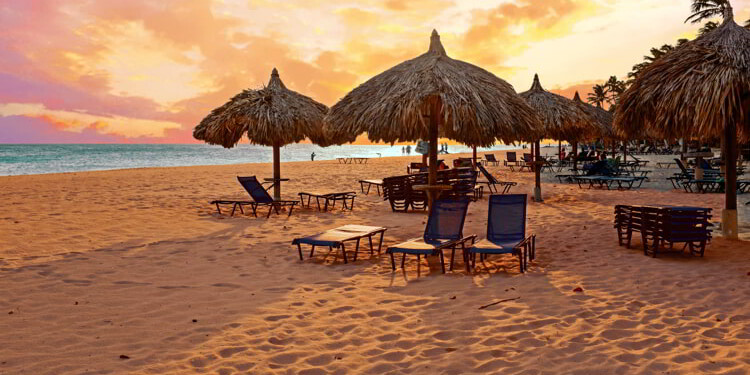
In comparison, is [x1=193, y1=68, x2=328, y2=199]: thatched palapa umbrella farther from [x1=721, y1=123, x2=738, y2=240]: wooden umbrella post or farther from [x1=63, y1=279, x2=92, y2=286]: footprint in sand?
[x1=721, y1=123, x2=738, y2=240]: wooden umbrella post

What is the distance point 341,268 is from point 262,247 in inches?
67.9

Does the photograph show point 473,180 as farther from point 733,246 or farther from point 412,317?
point 412,317

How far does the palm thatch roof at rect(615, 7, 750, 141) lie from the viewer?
6637 millimetres

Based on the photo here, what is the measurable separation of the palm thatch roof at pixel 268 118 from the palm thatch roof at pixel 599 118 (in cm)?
894

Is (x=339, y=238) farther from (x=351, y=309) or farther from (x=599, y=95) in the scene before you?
(x=599, y=95)

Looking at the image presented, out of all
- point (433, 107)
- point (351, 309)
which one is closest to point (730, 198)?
point (433, 107)

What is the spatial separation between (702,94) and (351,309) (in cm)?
546

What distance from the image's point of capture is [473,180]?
491 inches

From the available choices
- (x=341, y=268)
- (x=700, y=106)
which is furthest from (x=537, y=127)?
(x=341, y=268)

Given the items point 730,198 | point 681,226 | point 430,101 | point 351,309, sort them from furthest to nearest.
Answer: point 730,198, point 430,101, point 681,226, point 351,309

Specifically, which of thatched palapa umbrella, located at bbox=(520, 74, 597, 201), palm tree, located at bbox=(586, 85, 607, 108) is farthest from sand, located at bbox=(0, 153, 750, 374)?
palm tree, located at bbox=(586, 85, 607, 108)

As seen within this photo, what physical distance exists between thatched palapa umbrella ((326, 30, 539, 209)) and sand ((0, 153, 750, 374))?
5.77ft

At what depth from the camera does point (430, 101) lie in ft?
23.1

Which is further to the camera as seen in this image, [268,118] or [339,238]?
[268,118]
